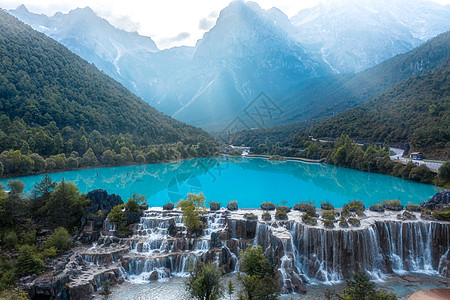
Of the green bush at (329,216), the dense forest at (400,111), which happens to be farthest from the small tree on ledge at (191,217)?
the dense forest at (400,111)

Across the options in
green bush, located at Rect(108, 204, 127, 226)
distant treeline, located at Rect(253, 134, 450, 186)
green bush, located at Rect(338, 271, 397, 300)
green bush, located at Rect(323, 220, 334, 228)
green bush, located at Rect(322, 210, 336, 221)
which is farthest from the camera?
distant treeline, located at Rect(253, 134, 450, 186)

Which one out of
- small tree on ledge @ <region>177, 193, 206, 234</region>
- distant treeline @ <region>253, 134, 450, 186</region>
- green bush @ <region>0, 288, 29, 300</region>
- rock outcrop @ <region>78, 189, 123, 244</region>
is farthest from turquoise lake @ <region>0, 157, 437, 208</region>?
green bush @ <region>0, 288, 29, 300</region>

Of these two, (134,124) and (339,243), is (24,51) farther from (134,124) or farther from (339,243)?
(339,243)

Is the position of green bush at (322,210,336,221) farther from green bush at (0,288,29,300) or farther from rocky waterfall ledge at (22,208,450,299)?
green bush at (0,288,29,300)

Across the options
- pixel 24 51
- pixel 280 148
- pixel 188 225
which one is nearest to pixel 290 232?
pixel 188 225

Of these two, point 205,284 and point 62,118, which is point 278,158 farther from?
point 205,284

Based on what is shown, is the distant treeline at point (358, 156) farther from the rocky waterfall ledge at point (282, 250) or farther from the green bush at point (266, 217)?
the green bush at point (266, 217)
